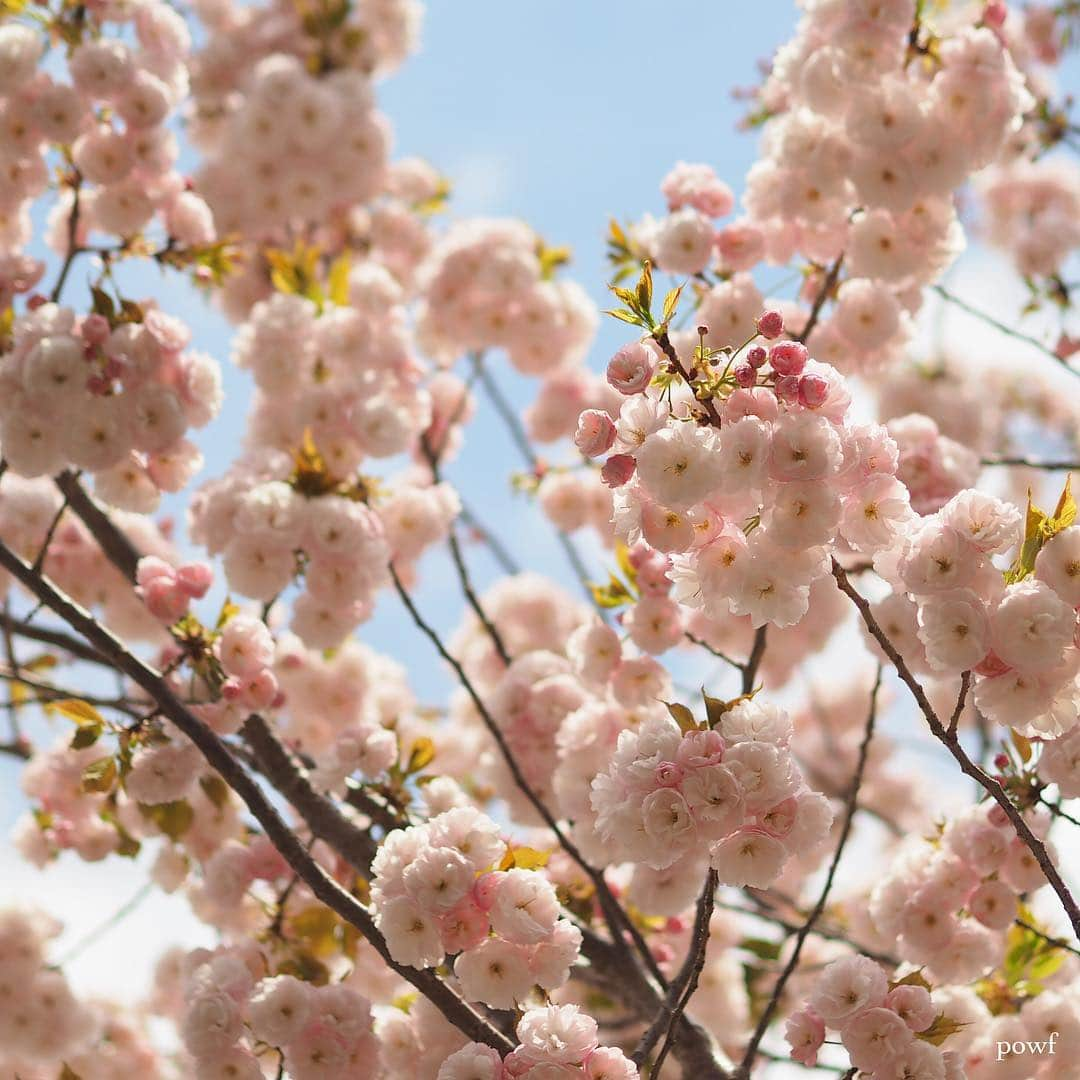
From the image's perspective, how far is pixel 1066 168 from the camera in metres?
7.34

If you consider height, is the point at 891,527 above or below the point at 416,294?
below

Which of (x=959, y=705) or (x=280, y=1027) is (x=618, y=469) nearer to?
(x=959, y=705)

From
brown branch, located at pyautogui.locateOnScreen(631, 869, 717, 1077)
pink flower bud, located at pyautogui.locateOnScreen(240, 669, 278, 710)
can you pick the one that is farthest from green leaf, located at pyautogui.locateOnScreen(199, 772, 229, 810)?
brown branch, located at pyautogui.locateOnScreen(631, 869, 717, 1077)

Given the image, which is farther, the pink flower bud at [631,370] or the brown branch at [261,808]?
the brown branch at [261,808]

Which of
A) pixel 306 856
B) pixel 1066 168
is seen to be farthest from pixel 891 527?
pixel 1066 168

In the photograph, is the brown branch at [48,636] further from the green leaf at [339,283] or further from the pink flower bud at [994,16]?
the pink flower bud at [994,16]

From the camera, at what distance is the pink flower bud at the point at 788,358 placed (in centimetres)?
163

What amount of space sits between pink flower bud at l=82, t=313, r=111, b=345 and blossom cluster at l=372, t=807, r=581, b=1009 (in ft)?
4.55

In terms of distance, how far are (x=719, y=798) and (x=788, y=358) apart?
603mm

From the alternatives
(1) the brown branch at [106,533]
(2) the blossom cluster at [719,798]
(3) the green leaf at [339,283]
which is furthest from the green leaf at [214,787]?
(3) the green leaf at [339,283]

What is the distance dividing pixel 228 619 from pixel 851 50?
6.65ft

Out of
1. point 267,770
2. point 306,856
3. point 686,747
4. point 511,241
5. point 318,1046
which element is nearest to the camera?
point 686,747

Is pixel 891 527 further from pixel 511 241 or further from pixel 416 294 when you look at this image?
pixel 416 294

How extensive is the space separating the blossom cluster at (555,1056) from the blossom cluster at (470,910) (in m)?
0.10
